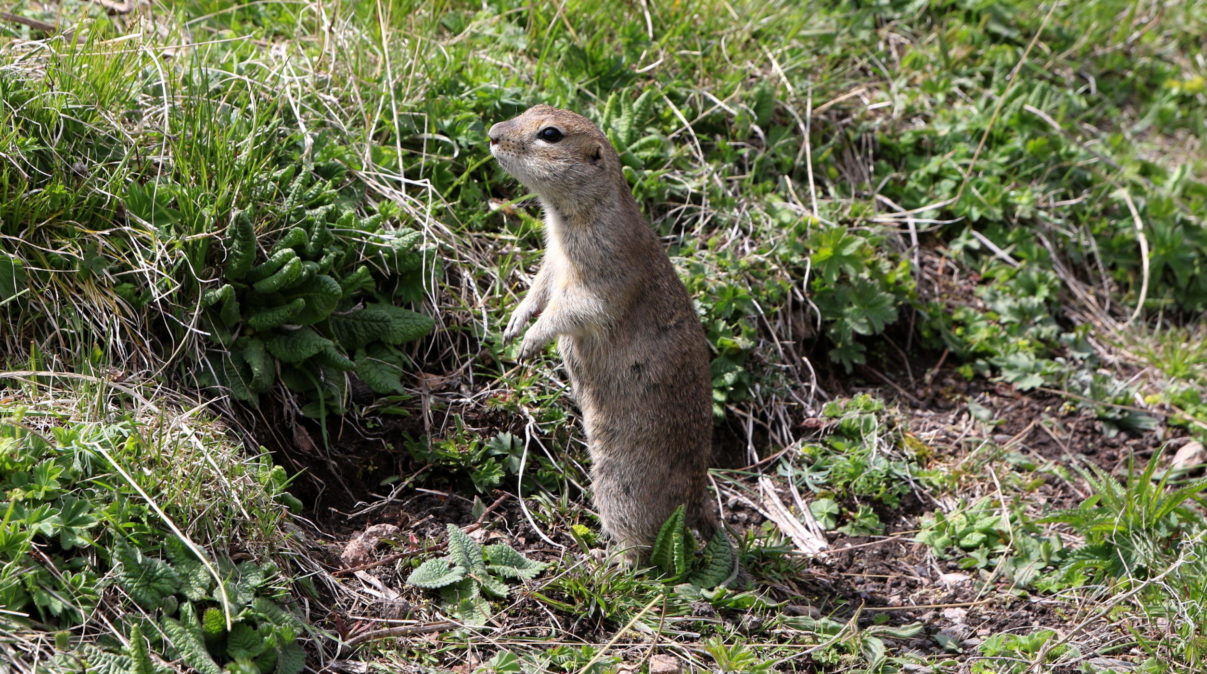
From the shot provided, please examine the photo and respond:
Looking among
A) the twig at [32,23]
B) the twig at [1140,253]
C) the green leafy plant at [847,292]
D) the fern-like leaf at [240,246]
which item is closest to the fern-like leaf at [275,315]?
the fern-like leaf at [240,246]

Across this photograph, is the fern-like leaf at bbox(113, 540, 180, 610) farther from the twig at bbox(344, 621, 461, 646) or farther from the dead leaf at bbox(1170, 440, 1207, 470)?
the dead leaf at bbox(1170, 440, 1207, 470)

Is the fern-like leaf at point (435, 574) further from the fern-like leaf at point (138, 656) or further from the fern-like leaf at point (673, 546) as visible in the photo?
→ the fern-like leaf at point (138, 656)

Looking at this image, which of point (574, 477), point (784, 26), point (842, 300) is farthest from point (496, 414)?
point (784, 26)

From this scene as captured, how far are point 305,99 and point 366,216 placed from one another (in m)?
0.63

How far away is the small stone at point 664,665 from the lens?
3.71 metres

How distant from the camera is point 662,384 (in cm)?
432

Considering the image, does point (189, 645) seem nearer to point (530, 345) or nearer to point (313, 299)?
point (313, 299)

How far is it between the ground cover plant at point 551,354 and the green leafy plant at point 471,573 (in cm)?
1

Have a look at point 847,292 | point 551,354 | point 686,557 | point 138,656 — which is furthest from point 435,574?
point 847,292

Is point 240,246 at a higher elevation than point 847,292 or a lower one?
higher

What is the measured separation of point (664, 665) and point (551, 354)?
1644mm

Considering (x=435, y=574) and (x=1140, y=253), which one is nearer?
(x=435, y=574)

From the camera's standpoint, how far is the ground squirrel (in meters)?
4.30

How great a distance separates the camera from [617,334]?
14.3 ft
